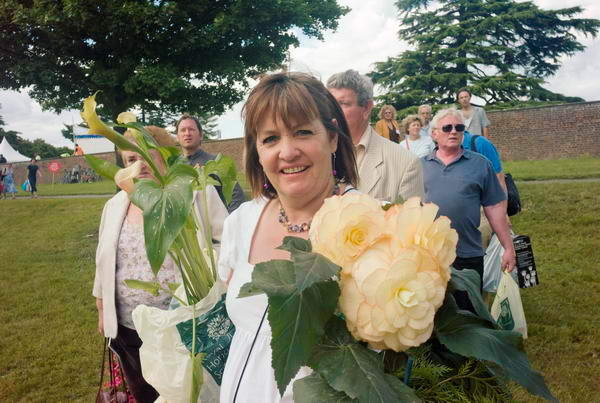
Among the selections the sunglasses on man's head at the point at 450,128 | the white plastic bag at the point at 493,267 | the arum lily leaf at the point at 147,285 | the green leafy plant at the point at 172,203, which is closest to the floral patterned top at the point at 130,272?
the arum lily leaf at the point at 147,285

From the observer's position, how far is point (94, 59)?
1409cm

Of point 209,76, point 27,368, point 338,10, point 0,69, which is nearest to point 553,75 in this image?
point 338,10

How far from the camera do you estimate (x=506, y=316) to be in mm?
3492

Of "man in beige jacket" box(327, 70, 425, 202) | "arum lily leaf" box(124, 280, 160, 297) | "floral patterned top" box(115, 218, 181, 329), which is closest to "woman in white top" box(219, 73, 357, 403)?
"arum lily leaf" box(124, 280, 160, 297)

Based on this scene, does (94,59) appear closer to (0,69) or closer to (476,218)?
(0,69)

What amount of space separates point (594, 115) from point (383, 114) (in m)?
20.0

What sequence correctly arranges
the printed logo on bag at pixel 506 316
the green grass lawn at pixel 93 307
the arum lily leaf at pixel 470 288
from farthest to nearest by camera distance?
1. the green grass lawn at pixel 93 307
2. the printed logo on bag at pixel 506 316
3. the arum lily leaf at pixel 470 288

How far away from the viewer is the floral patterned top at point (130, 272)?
2627 millimetres

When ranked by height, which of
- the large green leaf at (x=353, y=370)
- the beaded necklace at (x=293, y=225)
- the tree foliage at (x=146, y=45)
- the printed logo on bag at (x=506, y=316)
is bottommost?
the printed logo on bag at (x=506, y=316)

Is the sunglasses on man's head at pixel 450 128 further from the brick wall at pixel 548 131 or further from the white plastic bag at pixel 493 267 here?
the brick wall at pixel 548 131

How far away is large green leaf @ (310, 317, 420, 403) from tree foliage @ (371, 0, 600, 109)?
2767 centimetres

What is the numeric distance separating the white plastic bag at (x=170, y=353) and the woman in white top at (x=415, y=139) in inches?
181

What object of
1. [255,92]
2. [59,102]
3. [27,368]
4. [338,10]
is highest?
[338,10]

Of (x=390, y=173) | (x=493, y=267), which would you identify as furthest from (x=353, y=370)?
(x=493, y=267)
